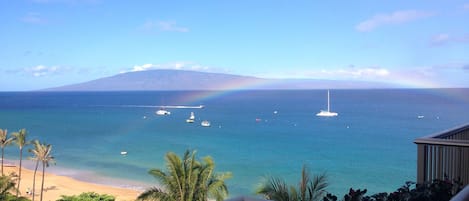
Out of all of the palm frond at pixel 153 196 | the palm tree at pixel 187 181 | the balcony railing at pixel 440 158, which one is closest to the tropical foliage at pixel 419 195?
the balcony railing at pixel 440 158

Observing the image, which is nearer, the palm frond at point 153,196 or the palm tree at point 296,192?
the palm tree at point 296,192

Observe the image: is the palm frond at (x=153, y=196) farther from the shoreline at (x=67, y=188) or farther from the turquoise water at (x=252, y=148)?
the turquoise water at (x=252, y=148)

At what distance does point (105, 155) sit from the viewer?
143 feet

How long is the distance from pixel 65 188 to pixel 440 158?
28.3 metres

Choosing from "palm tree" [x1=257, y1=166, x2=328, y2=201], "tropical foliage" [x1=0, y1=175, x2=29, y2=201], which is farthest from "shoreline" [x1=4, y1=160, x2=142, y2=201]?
"palm tree" [x1=257, y1=166, x2=328, y2=201]

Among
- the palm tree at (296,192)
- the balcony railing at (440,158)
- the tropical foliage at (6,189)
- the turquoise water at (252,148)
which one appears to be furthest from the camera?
the turquoise water at (252,148)

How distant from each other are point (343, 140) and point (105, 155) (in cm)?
2825

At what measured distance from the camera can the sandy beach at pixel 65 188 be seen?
26.7 m

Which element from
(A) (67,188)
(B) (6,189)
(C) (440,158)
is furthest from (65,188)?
(C) (440,158)

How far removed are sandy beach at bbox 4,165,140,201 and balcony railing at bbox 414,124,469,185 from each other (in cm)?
2245

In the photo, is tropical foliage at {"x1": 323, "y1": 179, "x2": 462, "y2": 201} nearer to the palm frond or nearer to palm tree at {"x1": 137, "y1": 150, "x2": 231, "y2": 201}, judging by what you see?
the palm frond

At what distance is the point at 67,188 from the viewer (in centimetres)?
2869

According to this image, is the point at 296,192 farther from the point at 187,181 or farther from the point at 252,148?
the point at 252,148

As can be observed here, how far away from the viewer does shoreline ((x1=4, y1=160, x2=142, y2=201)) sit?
1053 inches
